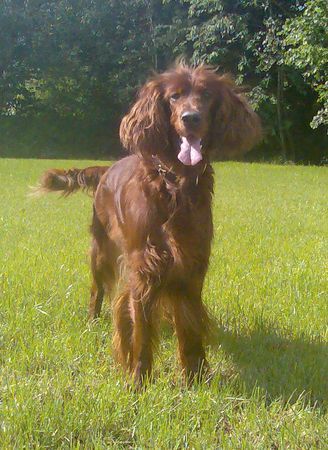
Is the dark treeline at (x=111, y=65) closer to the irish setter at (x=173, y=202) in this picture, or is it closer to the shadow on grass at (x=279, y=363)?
the shadow on grass at (x=279, y=363)

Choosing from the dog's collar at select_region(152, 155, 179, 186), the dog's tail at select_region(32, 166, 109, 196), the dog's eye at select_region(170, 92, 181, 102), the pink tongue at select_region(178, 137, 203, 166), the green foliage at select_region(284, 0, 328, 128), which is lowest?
the dog's tail at select_region(32, 166, 109, 196)

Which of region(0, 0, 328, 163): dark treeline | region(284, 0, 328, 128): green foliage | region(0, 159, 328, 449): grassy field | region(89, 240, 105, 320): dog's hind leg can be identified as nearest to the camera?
region(0, 159, 328, 449): grassy field

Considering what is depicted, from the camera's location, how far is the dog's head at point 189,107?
8.79 feet

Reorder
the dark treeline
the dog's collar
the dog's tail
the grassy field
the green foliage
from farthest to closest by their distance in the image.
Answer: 1. the dark treeline
2. the green foliage
3. the dog's tail
4. the dog's collar
5. the grassy field

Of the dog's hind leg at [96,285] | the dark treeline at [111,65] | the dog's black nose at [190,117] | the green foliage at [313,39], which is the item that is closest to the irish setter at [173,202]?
the dog's black nose at [190,117]

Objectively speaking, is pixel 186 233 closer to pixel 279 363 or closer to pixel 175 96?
pixel 175 96

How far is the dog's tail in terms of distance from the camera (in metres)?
4.07

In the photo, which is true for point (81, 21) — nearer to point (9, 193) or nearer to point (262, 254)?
point (9, 193)

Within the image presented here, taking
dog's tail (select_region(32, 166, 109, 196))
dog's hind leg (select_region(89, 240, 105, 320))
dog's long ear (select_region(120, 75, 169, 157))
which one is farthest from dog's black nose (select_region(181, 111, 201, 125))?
dog's tail (select_region(32, 166, 109, 196))

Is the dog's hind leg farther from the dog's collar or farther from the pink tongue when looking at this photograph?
the pink tongue

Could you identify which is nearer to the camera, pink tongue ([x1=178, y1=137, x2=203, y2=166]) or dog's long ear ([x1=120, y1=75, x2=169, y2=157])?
pink tongue ([x1=178, y1=137, x2=203, y2=166])

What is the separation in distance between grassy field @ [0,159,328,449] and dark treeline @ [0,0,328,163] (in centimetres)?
1680

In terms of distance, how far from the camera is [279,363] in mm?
2893

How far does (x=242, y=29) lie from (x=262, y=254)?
56.8 ft
